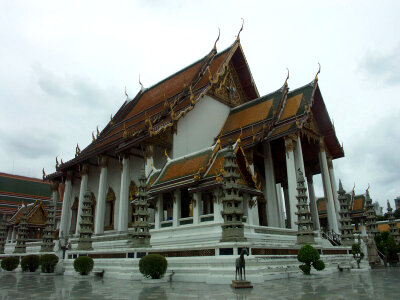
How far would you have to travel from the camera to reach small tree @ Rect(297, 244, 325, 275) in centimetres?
955

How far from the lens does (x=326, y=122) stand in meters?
20.1

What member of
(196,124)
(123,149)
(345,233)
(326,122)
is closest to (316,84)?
(326,122)

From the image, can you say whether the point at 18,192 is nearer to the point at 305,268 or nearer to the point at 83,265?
the point at 83,265

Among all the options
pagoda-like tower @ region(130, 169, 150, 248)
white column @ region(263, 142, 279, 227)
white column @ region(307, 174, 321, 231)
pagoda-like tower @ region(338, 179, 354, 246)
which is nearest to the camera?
pagoda-like tower @ region(130, 169, 150, 248)

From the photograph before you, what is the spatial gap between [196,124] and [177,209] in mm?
7031

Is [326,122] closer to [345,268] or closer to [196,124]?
[196,124]

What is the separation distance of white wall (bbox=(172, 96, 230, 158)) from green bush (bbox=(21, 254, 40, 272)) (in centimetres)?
753

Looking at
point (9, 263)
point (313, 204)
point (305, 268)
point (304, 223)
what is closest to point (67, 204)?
point (9, 263)

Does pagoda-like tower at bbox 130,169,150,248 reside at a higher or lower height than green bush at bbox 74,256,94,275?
higher

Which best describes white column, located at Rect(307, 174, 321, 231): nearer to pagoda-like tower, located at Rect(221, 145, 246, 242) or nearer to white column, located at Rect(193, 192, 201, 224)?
white column, located at Rect(193, 192, 201, 224)

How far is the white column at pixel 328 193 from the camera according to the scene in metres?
17.7

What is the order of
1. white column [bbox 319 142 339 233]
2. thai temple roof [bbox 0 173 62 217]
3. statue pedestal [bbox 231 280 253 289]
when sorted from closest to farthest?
statue pedestal [bbox 231 280 253 289] < white column [bbox 319 142 339 233] < thai temple roof [bbox 0 173 62 217]

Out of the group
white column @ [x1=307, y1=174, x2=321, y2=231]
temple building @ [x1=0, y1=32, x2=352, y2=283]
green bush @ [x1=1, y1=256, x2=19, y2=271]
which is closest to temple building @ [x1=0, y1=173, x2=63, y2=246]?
temple building @ [x1=0, y1=32, x2=352, y2=283]

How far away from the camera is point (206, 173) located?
39.8 feet
